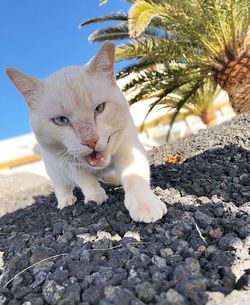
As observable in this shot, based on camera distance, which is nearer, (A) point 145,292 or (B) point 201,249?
(A) point 145,292

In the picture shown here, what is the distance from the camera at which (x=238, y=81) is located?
23.0 feet

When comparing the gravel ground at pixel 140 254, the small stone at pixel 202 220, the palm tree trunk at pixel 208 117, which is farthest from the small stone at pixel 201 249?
the palm tree trunk at pixel 208 117

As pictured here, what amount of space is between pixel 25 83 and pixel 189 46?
4.59 m

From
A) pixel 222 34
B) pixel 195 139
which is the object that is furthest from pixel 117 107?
pixel 222 34

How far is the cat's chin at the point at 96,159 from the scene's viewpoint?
2.51 m

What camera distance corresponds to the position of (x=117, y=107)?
2.62 m

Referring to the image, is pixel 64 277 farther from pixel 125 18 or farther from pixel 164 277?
pixel 125 18

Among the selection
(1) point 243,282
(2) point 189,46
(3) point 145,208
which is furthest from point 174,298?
(2) point 189,46

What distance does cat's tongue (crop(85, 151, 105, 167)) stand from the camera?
2.51 metres

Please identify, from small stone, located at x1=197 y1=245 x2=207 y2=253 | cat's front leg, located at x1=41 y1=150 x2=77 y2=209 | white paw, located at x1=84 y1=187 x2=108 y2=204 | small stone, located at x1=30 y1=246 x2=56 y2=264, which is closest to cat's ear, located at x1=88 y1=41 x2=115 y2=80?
white paw, located at x1=84 y1=187 x2=108 y2=204

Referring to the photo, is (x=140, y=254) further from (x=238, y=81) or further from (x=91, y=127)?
(x=238, y=81)

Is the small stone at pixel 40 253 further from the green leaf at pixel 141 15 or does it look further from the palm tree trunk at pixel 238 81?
the palm tree trunk at pixel 238 81

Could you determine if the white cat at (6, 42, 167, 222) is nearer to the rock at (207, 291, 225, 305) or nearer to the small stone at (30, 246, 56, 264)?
the small stone at (30, 246, 56, 264)

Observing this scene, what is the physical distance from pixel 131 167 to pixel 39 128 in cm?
68
